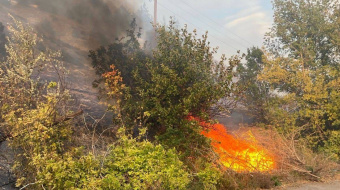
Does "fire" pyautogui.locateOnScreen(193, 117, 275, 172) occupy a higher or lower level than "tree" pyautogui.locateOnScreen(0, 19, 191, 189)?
higher

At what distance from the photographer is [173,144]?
11.2 metres

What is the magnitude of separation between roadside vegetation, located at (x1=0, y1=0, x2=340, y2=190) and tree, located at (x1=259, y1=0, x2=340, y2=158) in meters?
0.08

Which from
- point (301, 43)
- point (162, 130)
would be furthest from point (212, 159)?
point (301, 43)

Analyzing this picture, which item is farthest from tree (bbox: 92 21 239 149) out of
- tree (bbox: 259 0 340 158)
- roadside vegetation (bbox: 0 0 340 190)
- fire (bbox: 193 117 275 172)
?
tree (bbox: 259 0 340 158)

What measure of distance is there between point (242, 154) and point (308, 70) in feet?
42.6

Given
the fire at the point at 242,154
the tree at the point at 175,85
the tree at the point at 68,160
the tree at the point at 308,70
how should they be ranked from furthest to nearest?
1. the tree at the point at 308,70
2. the tree at the point at 175,85
3. the fire at the point at 242,154
4. the tree at the point at 68,160

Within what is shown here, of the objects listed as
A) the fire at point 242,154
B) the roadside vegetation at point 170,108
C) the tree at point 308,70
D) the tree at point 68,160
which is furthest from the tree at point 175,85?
the tree at point 308,70

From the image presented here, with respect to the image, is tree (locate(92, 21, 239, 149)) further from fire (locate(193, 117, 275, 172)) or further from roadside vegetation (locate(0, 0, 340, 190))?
fire (locate(193, 117, 275, 172))

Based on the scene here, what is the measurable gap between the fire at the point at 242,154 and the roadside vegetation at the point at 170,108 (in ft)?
0.97

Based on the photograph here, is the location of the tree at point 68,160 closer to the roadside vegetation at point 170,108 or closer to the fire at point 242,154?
the roadside vegetation at point 170,108

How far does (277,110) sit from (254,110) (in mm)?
3055

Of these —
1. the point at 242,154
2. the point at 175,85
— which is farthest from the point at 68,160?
the point at 242,154

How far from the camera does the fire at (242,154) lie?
10.5 meters

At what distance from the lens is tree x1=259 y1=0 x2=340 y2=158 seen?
20.7 m
